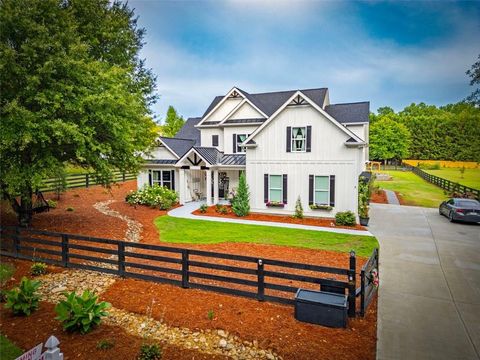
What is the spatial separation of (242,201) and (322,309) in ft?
42.1

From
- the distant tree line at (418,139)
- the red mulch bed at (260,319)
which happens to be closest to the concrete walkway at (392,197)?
the red mulch bed at (260,319)

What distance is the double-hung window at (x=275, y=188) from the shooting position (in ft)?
61.5

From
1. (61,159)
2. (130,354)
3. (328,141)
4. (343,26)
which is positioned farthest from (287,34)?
(130,354)

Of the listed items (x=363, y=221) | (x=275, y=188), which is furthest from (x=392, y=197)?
(x=275, y=188)

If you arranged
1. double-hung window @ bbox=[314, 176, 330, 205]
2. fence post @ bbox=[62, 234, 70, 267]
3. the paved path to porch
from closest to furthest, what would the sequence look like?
fence post @ bbox=[62, 234, 70, 267] → the paved path to porch → double-hung window @ bbox=[314, 176, 330, 205]

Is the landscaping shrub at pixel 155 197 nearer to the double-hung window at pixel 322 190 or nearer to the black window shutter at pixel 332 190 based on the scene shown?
the double-hung window at pixel 322 190

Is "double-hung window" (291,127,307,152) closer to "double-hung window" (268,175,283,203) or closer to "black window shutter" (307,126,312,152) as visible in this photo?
"black window shutter" (307,126,312,152)

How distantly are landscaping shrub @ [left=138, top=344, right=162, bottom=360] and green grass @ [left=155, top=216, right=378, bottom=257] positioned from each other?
795 centimetres

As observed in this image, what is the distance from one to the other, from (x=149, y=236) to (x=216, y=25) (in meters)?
11.0

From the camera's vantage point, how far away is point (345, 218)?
16609 millimetres

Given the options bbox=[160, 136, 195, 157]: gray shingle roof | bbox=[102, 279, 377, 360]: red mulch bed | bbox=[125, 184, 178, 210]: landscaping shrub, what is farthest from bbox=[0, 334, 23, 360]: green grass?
bbox=[160, 136, 195, 157]: gray shingle roof

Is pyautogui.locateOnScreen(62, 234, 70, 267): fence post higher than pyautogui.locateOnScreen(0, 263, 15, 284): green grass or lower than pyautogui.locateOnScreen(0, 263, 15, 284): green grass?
higher

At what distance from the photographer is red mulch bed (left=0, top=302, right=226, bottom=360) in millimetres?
5219

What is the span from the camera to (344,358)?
521 centimetres
